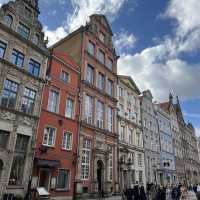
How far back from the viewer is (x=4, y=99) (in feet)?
56.1

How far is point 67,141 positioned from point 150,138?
2197 centimetres

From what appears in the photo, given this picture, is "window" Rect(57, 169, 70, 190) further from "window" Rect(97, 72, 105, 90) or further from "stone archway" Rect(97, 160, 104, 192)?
"window" Rect(97, 72, 105, 90)

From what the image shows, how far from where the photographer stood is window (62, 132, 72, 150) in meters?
21.6

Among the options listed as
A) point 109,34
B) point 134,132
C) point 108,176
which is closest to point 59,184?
point 108,176

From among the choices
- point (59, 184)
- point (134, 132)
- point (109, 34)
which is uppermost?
point (109, 34)

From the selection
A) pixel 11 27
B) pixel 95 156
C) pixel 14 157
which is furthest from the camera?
pixel 95 156

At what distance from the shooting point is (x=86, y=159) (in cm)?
2388

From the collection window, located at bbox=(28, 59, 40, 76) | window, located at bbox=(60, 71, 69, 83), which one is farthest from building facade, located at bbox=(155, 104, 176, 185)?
window, located at bbox=(28, 59, 40, 76)

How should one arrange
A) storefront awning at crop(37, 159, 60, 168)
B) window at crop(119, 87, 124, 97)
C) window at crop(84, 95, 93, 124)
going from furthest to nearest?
1. window at crop(119, 87, 124, 97)
2. window at crop(84, 95, 93, 124)
3. storefront awning at crop(37, 159, 60, 168)

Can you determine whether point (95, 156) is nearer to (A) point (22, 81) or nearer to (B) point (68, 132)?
(B) point (68, 132)

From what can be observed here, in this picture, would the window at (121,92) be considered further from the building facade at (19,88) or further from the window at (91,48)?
the building facade at (19,88)

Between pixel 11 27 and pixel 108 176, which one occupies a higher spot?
pixel 11 27

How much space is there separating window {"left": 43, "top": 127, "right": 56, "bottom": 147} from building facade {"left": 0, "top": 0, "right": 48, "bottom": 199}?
1.49 m

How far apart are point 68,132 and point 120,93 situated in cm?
1437
